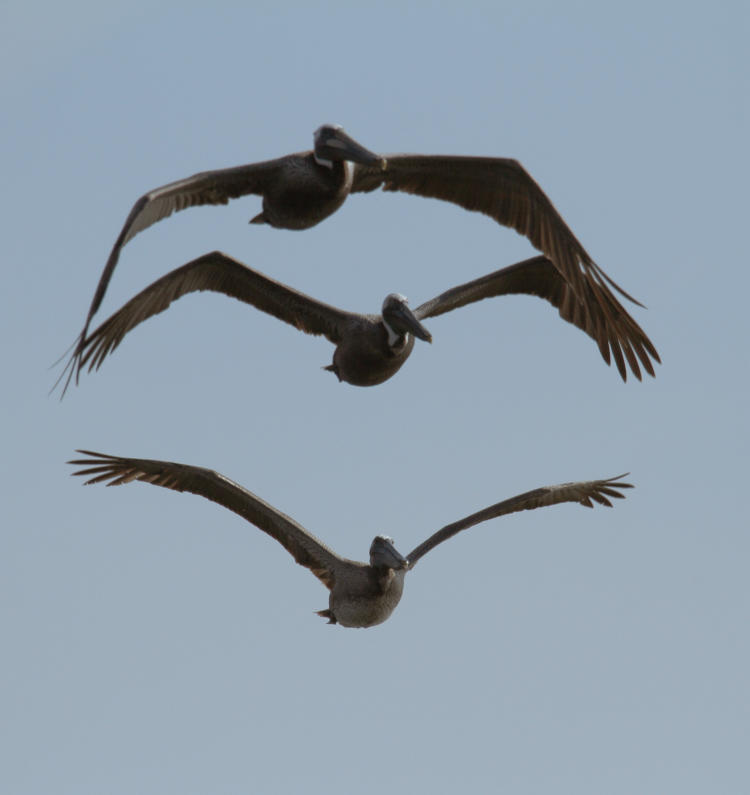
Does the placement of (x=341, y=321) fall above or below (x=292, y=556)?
above

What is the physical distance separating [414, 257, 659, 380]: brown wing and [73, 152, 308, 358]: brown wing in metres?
1.94

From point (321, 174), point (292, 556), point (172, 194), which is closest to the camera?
point (172, 194)

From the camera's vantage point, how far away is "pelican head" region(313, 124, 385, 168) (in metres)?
15.6

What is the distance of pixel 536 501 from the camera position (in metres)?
16.7

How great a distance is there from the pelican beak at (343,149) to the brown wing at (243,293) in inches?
61.9

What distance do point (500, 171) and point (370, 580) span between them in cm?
365

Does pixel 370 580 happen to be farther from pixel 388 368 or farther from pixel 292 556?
pixel 388 368

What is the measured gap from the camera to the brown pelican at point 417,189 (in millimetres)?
15594

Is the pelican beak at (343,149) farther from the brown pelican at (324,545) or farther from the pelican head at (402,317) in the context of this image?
the brown pelican at (324,545)

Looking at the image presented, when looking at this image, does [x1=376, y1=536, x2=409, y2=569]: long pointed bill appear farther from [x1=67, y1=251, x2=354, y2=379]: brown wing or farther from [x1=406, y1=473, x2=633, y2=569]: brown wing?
[x1=67, y1=251, x2=354, y2=379]: brown wing

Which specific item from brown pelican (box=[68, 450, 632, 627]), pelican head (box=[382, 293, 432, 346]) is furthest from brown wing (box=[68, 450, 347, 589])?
pelican head (box=[382, 293, 432, 346])

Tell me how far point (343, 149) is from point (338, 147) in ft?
0.15

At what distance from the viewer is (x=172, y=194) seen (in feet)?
48.0

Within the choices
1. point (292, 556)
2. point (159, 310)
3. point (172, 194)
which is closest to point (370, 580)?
point (292, 556)
